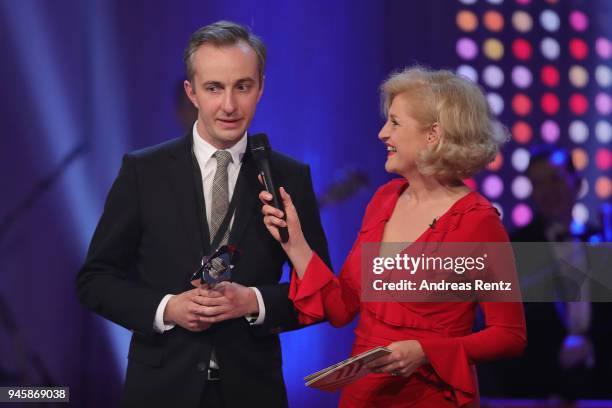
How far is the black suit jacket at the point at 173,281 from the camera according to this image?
2.15 meters

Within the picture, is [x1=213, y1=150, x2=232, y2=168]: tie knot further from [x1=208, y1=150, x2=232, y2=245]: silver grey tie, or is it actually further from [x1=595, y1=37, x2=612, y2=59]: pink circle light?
[x1=595, y1=37, x2=612, y2=59]: pink circle light

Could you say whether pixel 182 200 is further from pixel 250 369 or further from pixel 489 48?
pixel 489 48

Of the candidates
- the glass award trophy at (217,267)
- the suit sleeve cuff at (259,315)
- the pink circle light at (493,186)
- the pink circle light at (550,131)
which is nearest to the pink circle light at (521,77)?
the pink circle light at (550,131)

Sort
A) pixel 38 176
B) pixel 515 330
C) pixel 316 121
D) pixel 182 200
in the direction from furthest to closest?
1. pixel 316 121
2. pixel 38 176
3. pixel 182 200
4. pixel 515 330

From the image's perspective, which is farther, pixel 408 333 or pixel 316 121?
pixel 316 121

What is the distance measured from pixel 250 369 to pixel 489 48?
2529 mm

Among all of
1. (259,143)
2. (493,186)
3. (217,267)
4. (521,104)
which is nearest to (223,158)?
(259,143)

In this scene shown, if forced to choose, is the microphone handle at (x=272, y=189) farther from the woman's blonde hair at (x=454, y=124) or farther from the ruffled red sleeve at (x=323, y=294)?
the woman's blonde hair at (x=454, y=124)

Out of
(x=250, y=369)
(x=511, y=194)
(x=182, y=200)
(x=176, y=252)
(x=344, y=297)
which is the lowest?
(x=250, y=369)

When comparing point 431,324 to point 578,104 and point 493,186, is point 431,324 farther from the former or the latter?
point 578,104

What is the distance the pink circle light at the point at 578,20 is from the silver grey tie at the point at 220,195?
2618mm

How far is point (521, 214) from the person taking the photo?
160 inches

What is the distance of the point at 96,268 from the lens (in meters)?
2.21

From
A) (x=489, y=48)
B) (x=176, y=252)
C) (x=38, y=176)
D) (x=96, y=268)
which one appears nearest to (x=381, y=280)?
(x=176, y=252)
